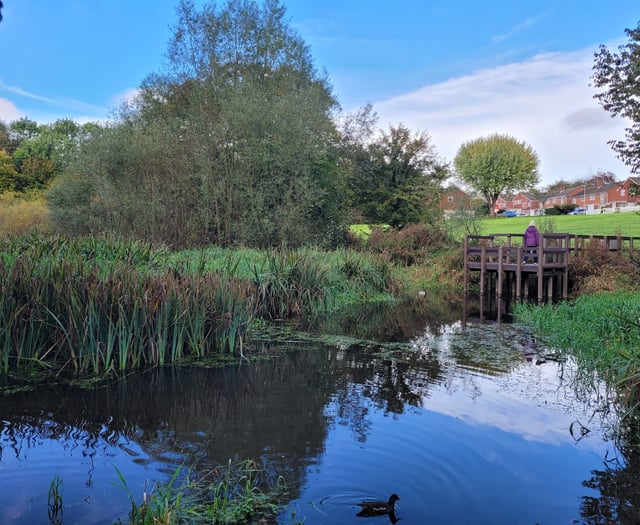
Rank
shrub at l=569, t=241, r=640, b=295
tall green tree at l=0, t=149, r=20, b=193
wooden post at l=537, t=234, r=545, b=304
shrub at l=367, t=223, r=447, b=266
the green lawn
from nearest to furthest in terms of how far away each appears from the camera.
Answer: shrub at l=569, t=241, r=640, b=295, wooden post at l=537, t=234, r=545, b=304, shrub at l=367, t=223, r=447, b=266, tall green tree at l=0, t=149, r=20, b=193, the green lawn

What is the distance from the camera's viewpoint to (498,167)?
54969 millimetres

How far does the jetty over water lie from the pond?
28.2 feet

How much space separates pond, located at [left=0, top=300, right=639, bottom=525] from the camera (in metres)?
3.53

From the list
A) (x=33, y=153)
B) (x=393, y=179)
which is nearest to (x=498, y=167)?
(x=393, y=179)

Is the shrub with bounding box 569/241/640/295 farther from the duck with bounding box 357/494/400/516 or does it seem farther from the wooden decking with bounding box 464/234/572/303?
the duck with bounding box 357/494/400/516

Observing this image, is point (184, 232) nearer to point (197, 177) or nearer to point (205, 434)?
point (197, 177)

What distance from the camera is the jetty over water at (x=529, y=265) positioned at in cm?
1502

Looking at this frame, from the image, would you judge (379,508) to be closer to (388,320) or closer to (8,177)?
(388,320)

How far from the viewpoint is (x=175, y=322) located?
6668 mm

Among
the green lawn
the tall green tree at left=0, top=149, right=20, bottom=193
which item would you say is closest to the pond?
the green lawn

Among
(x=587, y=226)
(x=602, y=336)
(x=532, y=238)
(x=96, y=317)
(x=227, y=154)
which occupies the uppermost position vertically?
(x=227, y=154)

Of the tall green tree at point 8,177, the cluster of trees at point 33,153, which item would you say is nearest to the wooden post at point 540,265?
the cluster of trees at point 33,153

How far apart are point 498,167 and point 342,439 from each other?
54.6 meters

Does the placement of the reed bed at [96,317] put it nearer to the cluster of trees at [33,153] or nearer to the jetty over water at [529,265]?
the jetty over water at [529,265]
